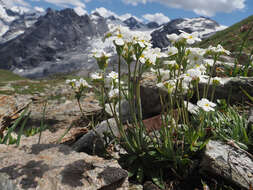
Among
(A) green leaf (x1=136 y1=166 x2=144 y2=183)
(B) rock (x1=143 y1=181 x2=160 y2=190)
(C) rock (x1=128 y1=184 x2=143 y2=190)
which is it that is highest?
(A) green leaf (x1=136 y1=166 x2=144 y2=183)

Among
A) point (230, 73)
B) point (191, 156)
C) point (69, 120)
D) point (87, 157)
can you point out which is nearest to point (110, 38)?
point (87, 157)

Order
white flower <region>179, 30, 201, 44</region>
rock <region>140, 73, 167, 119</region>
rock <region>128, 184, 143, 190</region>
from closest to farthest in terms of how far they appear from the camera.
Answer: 1. white flower <region>179, 30, 201, 44</region>
2. rock <region>128, 184, 143, 190</region>
3. rock <region>140, 73, 167, 119</region>

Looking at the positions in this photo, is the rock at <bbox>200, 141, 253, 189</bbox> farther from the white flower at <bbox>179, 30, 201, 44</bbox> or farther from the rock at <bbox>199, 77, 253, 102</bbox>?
the rock at <bbox>199, 77, 253, 102</bbox>

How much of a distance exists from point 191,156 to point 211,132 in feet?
2.05

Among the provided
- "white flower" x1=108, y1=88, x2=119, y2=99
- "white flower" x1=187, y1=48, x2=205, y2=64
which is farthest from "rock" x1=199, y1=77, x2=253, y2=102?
"white flower" x1=108, y1=88, x2=119, y2=99

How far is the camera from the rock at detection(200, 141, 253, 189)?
2.61 meters

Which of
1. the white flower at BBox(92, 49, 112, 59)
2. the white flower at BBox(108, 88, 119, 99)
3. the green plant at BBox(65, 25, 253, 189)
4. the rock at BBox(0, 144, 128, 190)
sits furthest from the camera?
the white flower at BBox(108, 88, 119, 99)

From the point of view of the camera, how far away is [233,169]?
2697 mm

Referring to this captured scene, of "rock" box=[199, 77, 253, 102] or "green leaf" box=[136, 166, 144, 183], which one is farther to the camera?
"rock" box=[199, 77, 253, 102]

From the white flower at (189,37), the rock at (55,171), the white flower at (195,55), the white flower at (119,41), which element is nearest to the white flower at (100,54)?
the white flower at (119,41)

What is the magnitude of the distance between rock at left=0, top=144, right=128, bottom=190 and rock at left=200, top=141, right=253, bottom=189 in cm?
125

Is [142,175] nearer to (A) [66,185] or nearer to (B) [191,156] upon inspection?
(B) [191,156]

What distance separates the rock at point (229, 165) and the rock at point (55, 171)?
125cm

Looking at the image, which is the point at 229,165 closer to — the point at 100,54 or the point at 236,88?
the point at 100,54
